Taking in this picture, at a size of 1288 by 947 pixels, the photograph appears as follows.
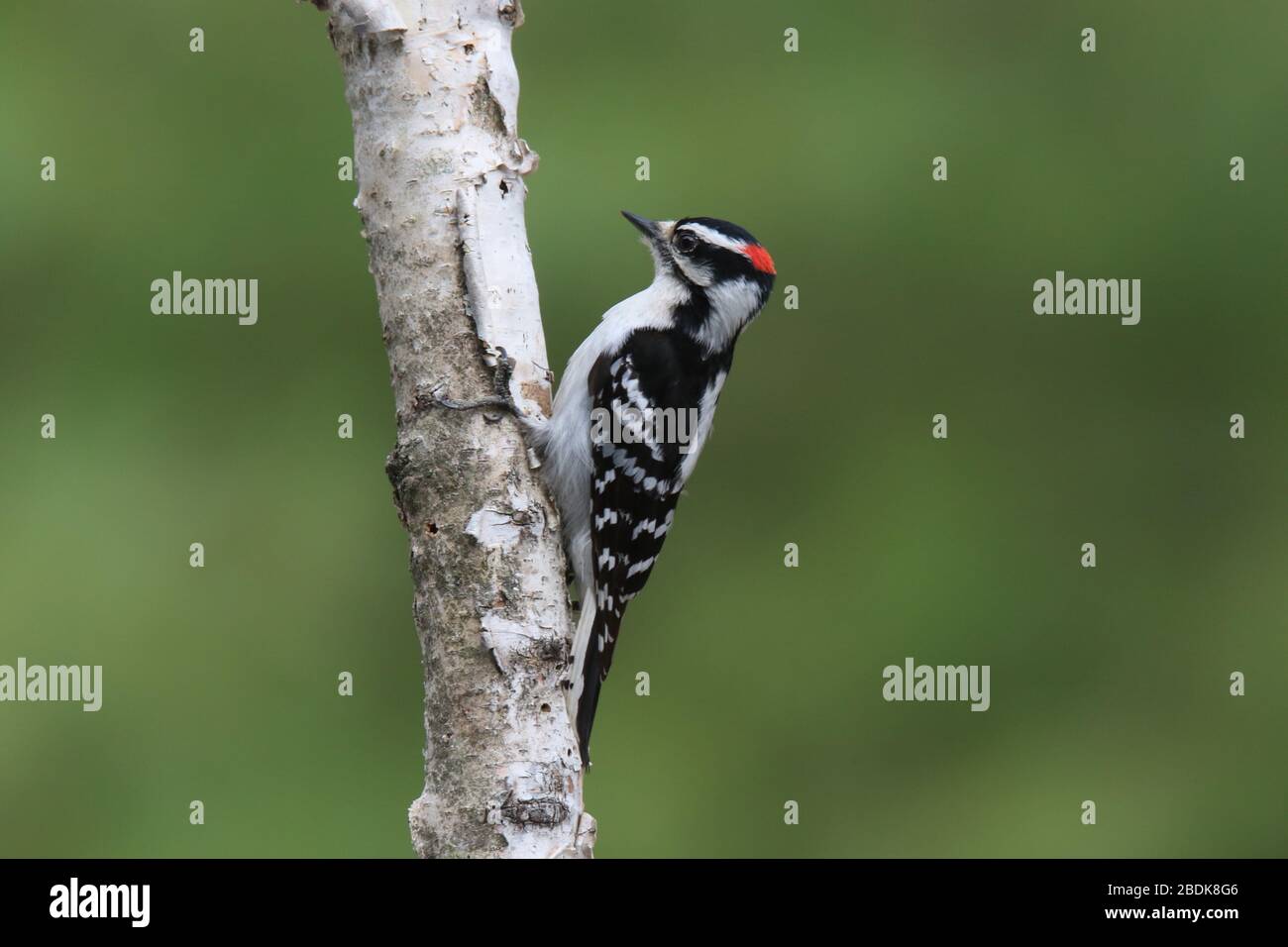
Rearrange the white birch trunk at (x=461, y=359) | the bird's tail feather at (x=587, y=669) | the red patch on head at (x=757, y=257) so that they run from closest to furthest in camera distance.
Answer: the white birch trunk at (x=461, y=359) < the bird's tail feather at (x=587, y=669) < the red patch on head at (x=757, y=257)

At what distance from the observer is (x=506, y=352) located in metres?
2.67

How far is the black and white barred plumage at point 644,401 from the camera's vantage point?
10.5 ft

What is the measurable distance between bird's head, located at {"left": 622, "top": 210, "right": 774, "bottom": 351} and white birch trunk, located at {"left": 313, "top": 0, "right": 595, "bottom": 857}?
0.77 m

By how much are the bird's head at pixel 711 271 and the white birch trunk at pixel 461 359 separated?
766 mm

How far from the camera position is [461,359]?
262 cm

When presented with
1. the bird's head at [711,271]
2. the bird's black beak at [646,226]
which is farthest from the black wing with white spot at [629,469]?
the bird's black beak at [646,226]

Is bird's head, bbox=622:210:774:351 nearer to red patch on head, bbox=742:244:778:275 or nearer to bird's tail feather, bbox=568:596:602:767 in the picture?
red patch on head, bbox=742:244:778:275

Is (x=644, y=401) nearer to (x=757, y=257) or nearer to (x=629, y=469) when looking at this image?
(x=629, y=469)

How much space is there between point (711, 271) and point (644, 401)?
0.39 meters

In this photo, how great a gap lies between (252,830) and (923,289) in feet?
16.2

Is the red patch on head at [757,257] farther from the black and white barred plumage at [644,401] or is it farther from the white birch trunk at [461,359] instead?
the white birch trunk at [461,359]

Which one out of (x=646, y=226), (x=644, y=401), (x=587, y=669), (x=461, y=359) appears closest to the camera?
(x=461, y=359)

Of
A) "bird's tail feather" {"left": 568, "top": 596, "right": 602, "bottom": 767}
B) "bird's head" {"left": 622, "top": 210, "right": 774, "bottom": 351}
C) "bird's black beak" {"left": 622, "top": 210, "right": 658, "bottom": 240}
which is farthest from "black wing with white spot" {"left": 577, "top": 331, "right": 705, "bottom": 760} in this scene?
"bird's black beak" {"left": 622, "top": 210, "right": 658, "bottom": 240}

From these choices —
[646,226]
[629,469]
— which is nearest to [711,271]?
[646,226]
